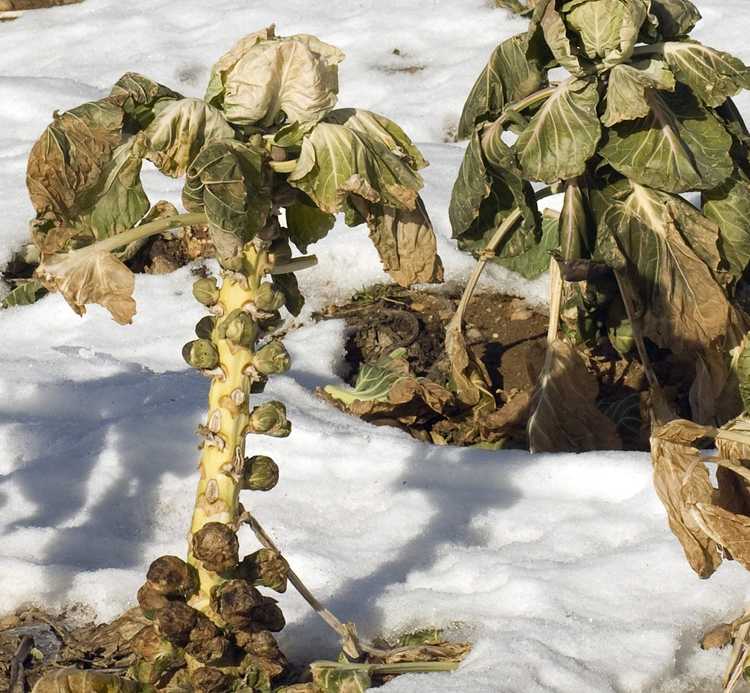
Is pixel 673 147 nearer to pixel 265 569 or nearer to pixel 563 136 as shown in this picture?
pixel 563 136

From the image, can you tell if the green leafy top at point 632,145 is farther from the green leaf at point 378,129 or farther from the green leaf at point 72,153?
the green leaf at point 72,153

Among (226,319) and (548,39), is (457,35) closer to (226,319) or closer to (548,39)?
(548,39)

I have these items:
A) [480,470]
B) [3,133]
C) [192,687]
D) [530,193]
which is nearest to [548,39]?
[530,193]

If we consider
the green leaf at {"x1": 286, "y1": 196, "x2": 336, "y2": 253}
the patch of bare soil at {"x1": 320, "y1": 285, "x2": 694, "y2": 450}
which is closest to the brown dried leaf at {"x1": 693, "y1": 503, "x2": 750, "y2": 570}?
the green leaf at {"x1": 286, "y1": 196, "x2": 336, "y2": 253}

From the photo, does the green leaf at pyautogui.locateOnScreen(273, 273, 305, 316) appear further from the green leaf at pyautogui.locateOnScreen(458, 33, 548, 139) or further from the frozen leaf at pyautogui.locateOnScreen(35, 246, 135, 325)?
the green leaf at pyautogui.locateOnScreen(458, 33, 548, 139)

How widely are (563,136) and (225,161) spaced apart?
5.06ft

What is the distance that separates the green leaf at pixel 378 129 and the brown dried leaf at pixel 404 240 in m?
0.08

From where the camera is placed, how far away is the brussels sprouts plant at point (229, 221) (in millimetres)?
2170

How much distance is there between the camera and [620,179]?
3727 mm

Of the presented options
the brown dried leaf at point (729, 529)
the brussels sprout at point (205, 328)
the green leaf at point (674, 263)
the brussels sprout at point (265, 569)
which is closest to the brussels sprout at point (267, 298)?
the brussels sprout at point (205, 328)

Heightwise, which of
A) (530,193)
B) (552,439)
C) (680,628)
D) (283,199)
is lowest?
(552,439)

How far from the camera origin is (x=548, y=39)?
339 cm

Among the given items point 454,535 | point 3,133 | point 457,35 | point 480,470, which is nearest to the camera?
point 454,535

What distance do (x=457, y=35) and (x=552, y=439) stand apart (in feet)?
11.7
